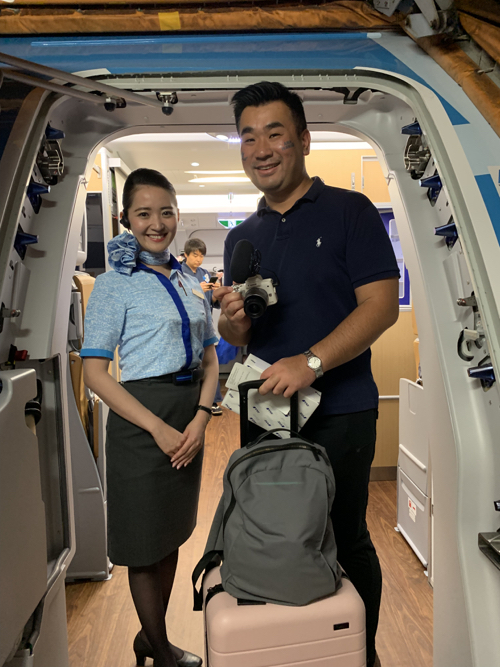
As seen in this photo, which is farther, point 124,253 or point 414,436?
point 414,436

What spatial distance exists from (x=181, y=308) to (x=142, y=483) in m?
0.67

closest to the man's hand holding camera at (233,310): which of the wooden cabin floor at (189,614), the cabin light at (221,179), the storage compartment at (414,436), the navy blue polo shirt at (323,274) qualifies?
the navy blue polo shirt at (323,274)

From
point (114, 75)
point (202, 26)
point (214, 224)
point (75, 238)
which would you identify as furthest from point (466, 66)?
point (214, 224)

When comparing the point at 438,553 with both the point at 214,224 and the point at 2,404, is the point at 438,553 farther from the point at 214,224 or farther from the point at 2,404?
the point at 214,224

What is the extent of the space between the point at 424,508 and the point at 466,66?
2.19 metres

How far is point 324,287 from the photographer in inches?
63.6

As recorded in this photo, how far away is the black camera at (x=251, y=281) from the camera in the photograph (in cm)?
141

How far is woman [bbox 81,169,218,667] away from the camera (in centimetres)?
179

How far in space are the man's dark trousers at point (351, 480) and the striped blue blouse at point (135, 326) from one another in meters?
0.43

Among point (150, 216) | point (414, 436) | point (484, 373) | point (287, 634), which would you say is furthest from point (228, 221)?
point (287, 634)

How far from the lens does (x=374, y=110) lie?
2.04 meters

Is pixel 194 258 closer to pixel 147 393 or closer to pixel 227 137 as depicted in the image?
pixel 227 137

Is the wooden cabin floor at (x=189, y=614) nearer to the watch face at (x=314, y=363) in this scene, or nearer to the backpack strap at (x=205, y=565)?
the backpack strap at (x=205, y=565)

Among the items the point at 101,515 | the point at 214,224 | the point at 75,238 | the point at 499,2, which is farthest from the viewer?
the point at 214,224
